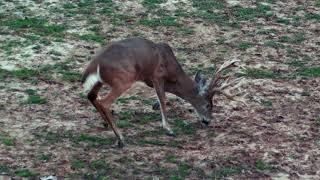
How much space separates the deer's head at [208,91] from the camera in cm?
788

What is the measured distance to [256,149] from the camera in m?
7.27

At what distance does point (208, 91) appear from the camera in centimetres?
802

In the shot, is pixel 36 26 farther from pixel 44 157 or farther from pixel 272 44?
pixel 44 157

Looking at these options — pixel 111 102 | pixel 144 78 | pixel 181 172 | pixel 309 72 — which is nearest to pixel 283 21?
pixel 309 72

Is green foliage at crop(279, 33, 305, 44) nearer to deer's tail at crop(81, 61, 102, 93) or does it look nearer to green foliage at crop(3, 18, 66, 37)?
green foliage at crop(3, 18, 66, 37)

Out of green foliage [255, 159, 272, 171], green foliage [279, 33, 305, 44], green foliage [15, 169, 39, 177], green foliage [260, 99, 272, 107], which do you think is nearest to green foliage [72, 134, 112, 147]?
green foliage [15, 169, 39, 177]

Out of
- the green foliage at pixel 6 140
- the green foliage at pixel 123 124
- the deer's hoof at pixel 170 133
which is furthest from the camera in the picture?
the green foliage at pixel 123 124

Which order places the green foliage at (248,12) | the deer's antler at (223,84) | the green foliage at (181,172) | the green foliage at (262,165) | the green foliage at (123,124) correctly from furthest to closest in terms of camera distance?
the green foliage at (248,12), the deer's antler at (223,84), the green foliage at (123,124), the green foliage at (262,165), the green foliage at (181,172)

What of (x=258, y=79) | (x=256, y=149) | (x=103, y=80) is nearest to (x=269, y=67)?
(x=258, y=79)

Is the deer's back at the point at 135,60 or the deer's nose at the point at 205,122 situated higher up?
the deer's back at the point at 135,60

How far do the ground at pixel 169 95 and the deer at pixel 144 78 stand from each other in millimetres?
258

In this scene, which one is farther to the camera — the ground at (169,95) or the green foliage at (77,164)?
the ground at (169,95)

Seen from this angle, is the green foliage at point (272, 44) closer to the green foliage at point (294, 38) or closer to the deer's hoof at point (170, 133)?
the green foliage at point (294, 38)

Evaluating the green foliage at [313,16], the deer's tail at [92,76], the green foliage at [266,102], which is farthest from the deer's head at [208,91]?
the green foliage at [313,16]
